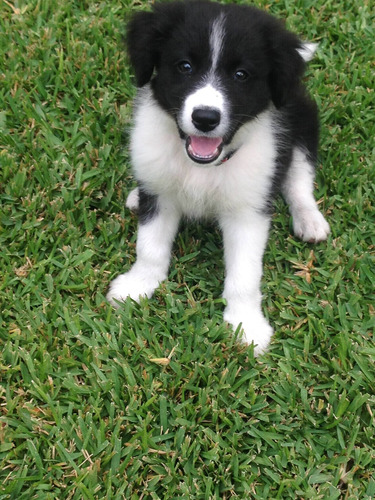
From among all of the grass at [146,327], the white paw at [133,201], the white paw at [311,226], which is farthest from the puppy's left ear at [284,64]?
the white paw at [133,201]

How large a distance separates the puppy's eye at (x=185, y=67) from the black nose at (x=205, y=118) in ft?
0.70

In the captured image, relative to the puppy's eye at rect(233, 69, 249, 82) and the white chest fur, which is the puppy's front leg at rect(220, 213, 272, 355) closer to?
the white chest fur

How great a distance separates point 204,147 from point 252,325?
37.3 inches

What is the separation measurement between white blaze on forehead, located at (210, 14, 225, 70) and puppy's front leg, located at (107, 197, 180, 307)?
90 cm

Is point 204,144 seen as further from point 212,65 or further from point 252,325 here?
point 252,325

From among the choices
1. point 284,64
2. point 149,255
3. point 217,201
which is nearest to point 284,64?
point 284,64

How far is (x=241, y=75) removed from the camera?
2936 mm

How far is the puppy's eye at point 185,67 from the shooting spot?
9.59 ft

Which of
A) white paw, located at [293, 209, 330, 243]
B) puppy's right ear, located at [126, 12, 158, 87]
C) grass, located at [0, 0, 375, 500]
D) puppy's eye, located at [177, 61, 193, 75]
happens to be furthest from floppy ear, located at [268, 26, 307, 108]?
grass, located at [0, 0, 375, 500]

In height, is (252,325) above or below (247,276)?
below

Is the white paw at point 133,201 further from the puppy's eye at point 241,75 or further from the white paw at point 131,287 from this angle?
the puppy's eye at point 241,75

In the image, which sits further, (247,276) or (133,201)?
(133,201)

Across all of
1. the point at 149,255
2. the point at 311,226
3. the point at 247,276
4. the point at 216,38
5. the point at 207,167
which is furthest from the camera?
the point at 311,226

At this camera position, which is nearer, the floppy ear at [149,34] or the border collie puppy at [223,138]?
the border collie puppy at [223,138]
